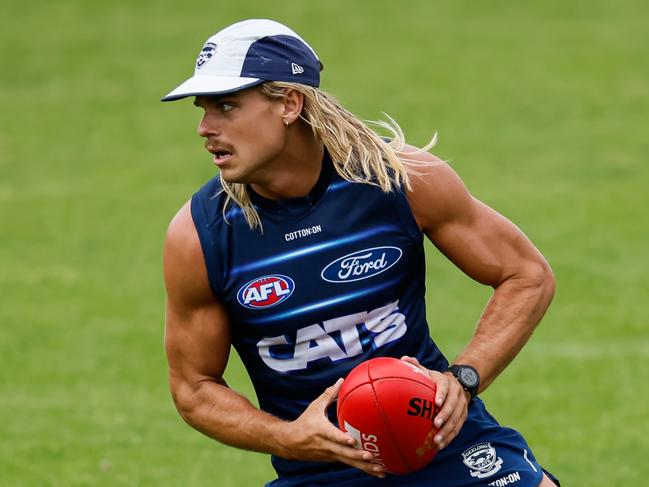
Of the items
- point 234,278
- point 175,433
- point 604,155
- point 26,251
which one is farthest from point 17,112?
point 234,278

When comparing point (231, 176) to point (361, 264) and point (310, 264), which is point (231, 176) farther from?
point (361, 264)

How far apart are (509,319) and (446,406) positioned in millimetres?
728

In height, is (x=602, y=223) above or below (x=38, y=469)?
below

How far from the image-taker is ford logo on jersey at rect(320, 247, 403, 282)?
5789mm

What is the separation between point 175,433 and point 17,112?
520 inches

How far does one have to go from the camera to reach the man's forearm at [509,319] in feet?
19.2

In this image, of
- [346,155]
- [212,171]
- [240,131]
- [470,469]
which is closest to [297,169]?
[346,155]

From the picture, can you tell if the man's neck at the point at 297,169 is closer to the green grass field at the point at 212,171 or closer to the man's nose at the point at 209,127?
the man's nose at the point at 209,127

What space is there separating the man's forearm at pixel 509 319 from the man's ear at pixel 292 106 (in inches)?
45.4

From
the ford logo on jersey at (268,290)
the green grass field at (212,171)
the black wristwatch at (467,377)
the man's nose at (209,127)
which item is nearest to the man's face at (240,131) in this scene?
the man's nose at (209,127)

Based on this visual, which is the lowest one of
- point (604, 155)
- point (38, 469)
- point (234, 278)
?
point (604, 155)

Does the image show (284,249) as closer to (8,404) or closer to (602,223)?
(8,404)

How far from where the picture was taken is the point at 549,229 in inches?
655

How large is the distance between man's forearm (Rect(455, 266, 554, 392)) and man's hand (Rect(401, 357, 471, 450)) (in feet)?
1.18
